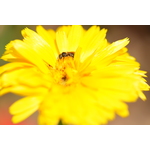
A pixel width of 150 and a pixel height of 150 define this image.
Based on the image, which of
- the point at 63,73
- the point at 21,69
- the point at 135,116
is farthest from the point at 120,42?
the point at 135,116

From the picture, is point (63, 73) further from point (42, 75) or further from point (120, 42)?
point (120, 42)

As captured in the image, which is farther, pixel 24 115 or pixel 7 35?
pixel 7 35

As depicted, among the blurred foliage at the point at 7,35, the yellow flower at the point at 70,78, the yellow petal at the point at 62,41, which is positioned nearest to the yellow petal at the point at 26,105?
the yellow flower at the point at 70,78

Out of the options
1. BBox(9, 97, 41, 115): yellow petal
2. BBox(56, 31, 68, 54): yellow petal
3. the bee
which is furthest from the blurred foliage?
BBox(9, 97, 41, 115): yellow petal

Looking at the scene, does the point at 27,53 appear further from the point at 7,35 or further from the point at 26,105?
the point at 7,35

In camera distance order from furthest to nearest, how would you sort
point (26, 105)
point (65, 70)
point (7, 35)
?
1. point (7, 35)
2. point (65, 70)
3. point (26, 105)

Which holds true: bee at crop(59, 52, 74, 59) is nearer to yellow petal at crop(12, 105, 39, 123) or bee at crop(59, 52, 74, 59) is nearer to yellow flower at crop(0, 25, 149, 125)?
yellow flower at crop(0, 25, 149, 125)

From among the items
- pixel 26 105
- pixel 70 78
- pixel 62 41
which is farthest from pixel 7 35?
pixel 26 105

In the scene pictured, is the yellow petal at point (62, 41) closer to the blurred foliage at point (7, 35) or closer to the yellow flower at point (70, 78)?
the yellow flower at point (70, 78)
